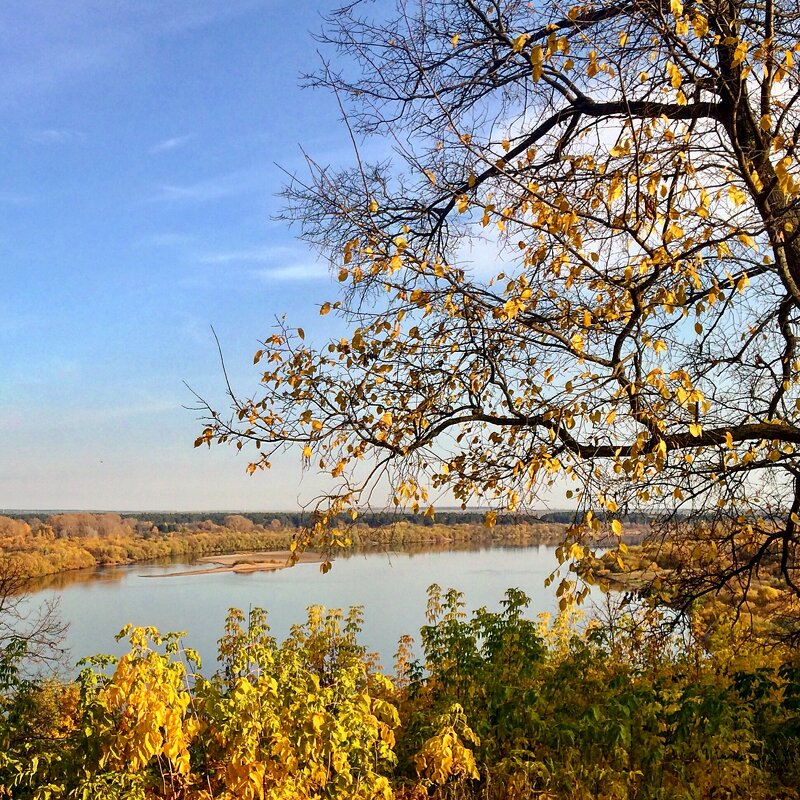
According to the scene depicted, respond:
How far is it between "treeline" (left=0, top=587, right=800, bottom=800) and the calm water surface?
4390 millimetres

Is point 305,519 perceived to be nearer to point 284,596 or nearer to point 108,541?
point 284,596

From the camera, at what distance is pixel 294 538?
427cm

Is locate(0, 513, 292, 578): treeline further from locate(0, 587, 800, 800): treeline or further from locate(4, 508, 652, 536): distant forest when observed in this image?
locate(0, 587, 800, 800): treeline

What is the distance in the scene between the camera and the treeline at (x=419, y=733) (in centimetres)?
304

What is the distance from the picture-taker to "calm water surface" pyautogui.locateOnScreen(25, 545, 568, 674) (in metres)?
13.0

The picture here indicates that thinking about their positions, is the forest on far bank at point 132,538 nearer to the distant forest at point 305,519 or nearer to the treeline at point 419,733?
A: the distant forest at point 305,519

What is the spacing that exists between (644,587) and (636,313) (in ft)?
6.94

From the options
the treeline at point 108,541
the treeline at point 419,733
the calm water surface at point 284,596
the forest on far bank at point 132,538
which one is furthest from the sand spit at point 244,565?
the treeline at point 419,733

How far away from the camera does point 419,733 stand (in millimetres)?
3938

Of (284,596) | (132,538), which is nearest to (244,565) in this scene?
(284,596)

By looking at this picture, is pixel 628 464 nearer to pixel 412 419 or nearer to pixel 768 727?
pixel 412 419

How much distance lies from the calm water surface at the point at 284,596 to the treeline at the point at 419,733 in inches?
173

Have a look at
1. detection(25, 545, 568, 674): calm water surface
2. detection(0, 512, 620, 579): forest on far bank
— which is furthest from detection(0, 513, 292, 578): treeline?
detection(25, 545, 568, 674): calm water surface

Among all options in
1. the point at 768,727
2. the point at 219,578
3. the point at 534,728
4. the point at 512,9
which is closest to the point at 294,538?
the point at 534,728
